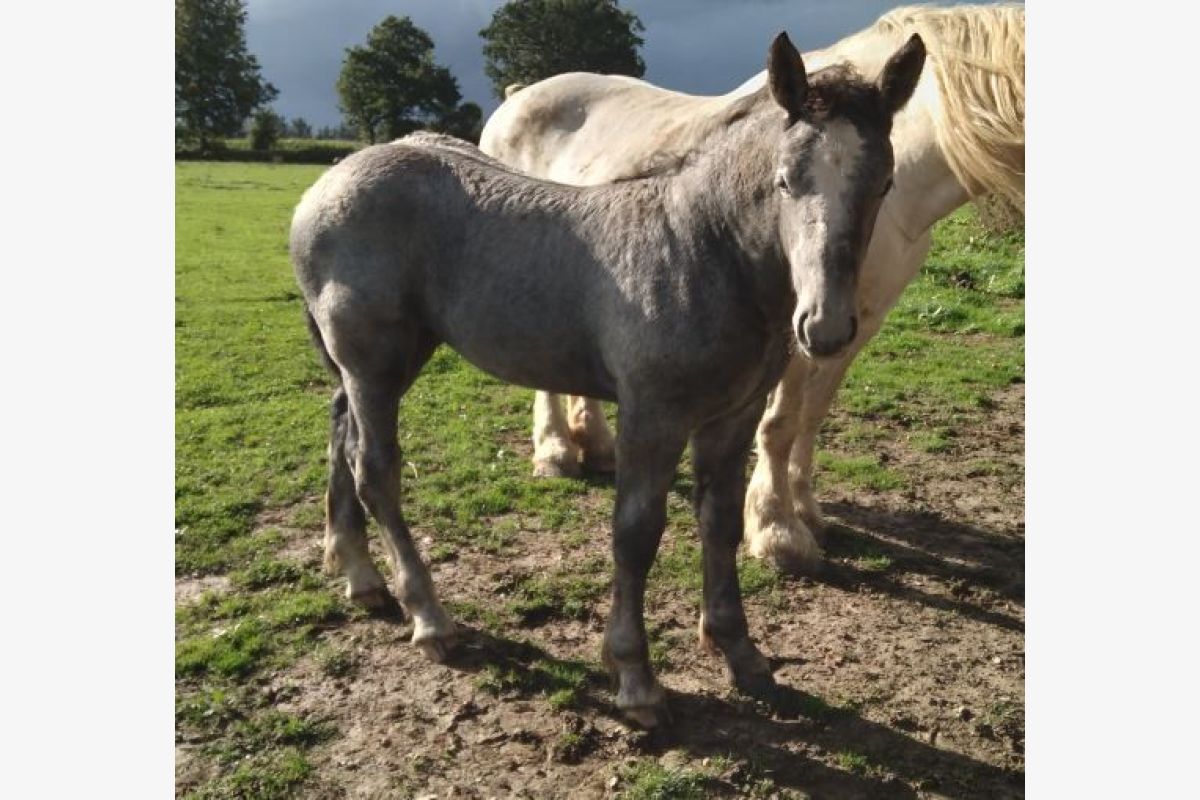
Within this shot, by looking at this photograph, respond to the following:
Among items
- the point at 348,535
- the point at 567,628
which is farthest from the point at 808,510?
the point at 348,535

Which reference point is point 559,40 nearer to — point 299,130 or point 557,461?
point 557,461

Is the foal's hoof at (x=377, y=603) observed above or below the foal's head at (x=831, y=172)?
below

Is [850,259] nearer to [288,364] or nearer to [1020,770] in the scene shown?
[1020,770]

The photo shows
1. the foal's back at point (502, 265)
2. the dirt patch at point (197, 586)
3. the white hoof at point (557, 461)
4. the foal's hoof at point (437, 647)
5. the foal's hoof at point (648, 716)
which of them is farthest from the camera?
the white hoof at point (557, 461)

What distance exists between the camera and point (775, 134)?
2.55m

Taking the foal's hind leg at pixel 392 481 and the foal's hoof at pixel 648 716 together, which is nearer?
the foal's hoof at pixel 648 716

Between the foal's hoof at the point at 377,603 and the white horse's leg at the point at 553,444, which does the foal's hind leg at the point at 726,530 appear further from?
the white horse's leg at the point at 553,444

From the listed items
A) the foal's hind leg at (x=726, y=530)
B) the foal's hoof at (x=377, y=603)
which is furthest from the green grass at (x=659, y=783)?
the foal's hoof at (x=377, y=603)

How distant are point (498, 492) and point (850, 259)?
3397mm

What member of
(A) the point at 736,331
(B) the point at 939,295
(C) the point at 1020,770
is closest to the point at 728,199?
(A) the point at 736,331

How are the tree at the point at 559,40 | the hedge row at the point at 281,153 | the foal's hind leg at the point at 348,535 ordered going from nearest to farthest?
the foal's hind leg at the point at 348,535, the tree at the point at 559,40, the hedge row at the point at 281,153

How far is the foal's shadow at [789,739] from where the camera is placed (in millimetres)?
2859

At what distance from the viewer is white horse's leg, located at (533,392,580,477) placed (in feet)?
18.3

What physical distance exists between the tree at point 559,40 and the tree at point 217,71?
3801 centimetres
